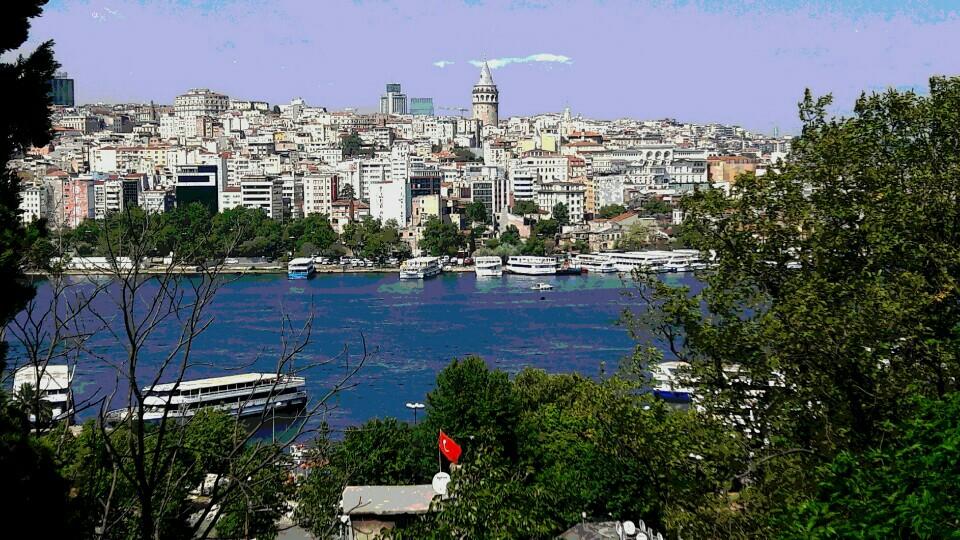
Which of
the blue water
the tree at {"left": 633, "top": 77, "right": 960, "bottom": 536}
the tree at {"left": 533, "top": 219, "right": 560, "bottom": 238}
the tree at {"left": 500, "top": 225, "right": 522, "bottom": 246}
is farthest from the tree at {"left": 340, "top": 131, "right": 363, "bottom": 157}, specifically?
the tree at {"left": 633, "top": 77, "right": 960, "bottom": 536}

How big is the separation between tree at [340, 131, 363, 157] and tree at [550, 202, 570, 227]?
404 inches

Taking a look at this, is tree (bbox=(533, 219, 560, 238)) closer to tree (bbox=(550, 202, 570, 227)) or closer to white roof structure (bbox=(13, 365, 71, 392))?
tree (bbox=(550, 202, 570, 227))

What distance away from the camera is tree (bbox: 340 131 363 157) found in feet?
104

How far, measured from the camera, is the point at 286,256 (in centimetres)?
1927

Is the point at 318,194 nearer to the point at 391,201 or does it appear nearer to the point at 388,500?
the point at 391,201

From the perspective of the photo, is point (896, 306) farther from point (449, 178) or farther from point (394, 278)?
point (449, 178)

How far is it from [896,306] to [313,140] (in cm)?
3194

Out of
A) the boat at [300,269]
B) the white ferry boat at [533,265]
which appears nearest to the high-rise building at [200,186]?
the boat at [300,269]

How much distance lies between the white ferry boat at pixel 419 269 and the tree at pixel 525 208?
4.77 metres

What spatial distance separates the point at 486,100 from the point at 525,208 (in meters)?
16.6

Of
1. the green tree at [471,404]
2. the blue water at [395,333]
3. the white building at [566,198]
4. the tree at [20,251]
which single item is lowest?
the blue water at [395,333]

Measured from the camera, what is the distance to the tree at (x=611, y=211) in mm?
23016

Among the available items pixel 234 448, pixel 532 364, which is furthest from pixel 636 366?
pixel 532 364

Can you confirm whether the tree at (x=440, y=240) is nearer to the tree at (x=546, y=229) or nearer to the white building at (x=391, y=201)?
the tree at (x=546, y=229)
